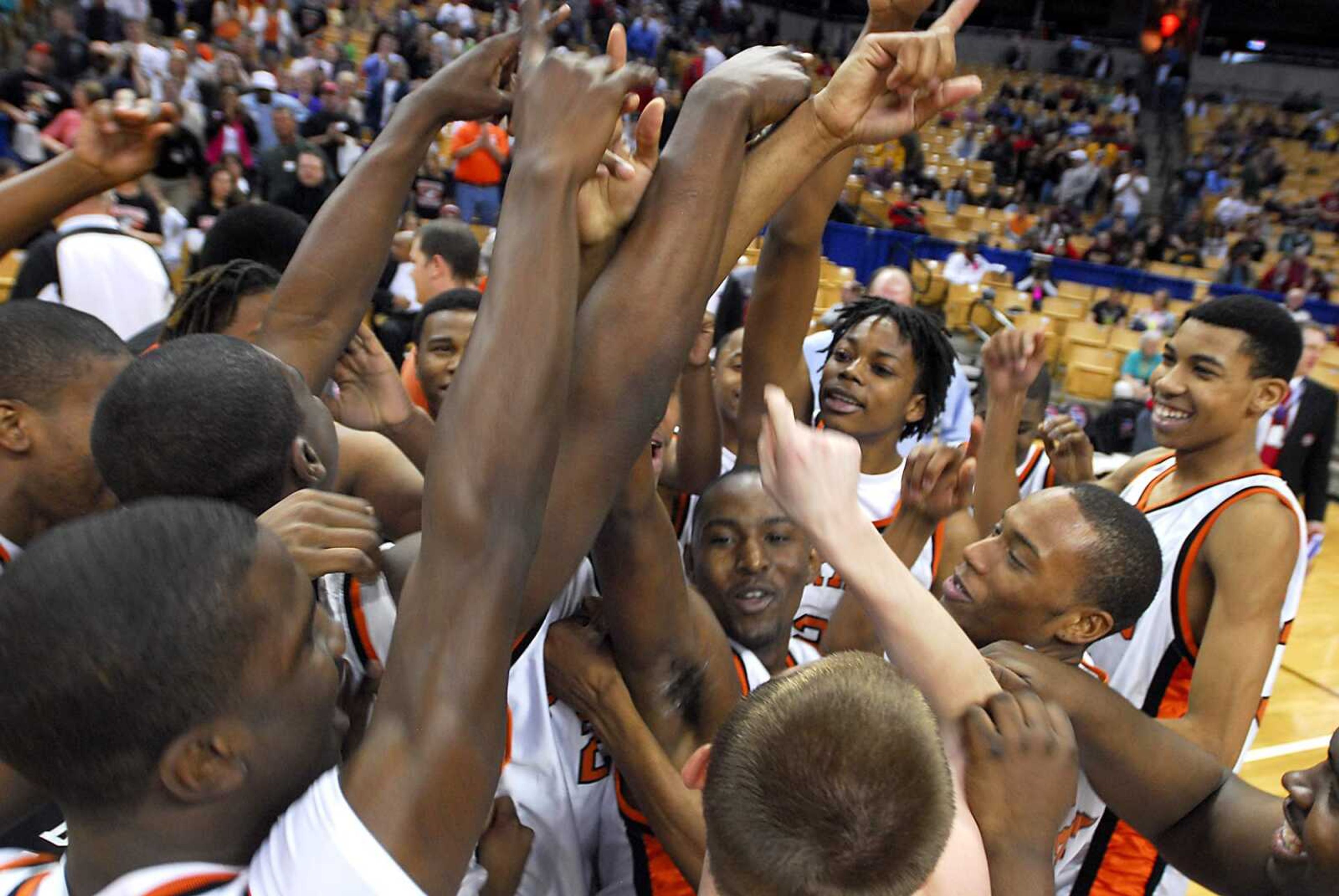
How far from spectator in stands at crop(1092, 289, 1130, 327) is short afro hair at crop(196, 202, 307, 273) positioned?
10.9 meters

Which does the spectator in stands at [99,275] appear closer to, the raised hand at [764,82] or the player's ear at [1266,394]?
the raised hand at [764,82]

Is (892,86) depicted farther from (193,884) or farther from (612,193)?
(193,884)

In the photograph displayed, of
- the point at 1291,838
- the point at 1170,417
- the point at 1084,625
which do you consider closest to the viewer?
the point at 1291,838

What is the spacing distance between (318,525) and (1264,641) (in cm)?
195

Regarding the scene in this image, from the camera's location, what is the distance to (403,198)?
6.39ft

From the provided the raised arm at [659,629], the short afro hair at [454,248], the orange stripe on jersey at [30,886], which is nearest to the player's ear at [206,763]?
the orange stripe on jersey at [30,886]

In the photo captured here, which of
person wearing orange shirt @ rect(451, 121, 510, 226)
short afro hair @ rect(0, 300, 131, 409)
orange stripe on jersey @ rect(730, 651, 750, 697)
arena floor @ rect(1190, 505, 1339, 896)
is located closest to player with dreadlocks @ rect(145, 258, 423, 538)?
short afro hair @ rect(0, 300, 131, 409)

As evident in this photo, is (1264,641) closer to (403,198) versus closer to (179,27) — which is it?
(403,198)

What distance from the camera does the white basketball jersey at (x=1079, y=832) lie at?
1.98m

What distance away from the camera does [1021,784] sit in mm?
1258

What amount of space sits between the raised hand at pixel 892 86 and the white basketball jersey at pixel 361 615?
2.93ft

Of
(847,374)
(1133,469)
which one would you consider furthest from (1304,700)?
(847,374)

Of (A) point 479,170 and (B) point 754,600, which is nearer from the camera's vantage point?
(B) point 754,600

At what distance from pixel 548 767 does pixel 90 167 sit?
4.71 feet
